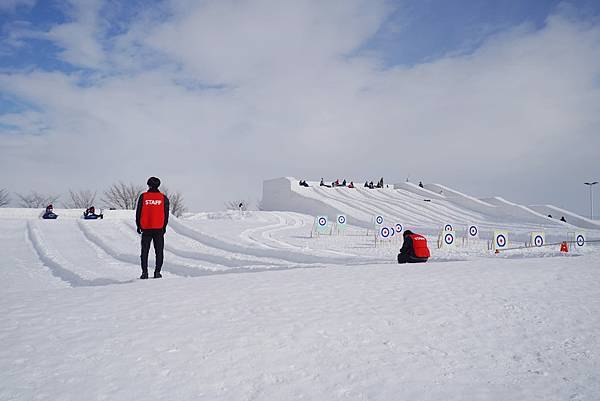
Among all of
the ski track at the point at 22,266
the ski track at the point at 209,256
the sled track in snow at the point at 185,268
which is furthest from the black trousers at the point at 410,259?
the ski track at the point at 22,266

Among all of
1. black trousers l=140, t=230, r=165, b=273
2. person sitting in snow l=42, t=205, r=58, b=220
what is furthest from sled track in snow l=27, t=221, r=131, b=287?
person sitting in snow l=42, t=205, r=58, b=220

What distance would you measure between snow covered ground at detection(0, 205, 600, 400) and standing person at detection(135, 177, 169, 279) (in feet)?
3.79

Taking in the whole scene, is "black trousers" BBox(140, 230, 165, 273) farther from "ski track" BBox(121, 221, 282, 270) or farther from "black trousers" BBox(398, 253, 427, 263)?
"black trousers" BBox(398, 253, 427, 263)

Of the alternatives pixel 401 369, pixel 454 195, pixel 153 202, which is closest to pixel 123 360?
pixel 401 369

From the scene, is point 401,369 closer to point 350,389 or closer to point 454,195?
point 350,389

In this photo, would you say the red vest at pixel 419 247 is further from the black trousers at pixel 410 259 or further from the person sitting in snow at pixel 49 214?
the person sitting in snow at pixel 49 214

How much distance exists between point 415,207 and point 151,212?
29287 mm

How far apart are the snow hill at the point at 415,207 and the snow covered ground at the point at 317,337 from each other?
17.4 meters

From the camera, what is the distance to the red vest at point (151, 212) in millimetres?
6371

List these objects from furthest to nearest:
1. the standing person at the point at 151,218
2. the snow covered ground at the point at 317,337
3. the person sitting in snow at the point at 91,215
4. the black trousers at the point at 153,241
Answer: the person sitting in snow at the point at 91,215 → the black trousers at the point at 153,241 → the standing person at the point at 151,218 → the snow covered ground at the point at 317,337

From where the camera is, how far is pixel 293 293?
459cm

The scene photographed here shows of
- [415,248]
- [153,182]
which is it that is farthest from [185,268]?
[415,248]

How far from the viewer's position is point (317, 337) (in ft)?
10.2

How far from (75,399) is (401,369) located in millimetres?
2008
